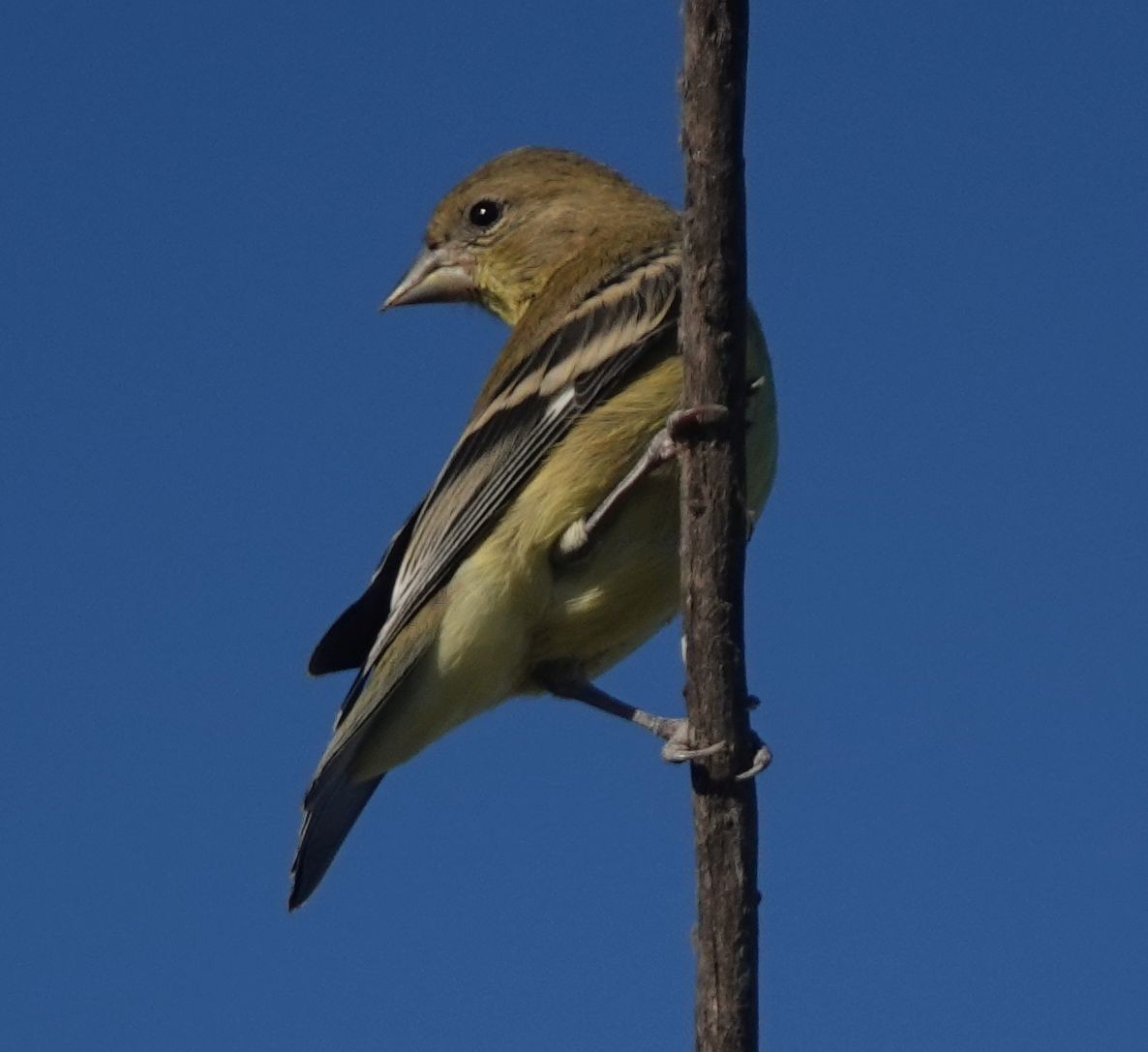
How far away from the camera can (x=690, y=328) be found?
15.5 feet

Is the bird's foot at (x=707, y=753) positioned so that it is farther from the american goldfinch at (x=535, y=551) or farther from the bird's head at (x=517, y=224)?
the bird's head at (x=517, y=224)

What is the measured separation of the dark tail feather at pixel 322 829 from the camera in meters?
6.99

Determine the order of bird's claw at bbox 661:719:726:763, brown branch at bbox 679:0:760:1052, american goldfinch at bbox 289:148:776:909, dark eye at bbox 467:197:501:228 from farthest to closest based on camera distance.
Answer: dark eye at bbox 467:197:501:228, american goldfinch at bbox 289:148:776:909, bird's claw at bbox 661:719:726:763, brown branch at bbox 679:0:760:1052

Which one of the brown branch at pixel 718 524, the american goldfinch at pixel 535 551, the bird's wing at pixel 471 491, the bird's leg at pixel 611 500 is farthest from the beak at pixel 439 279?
the brown branch at pixel 718 524

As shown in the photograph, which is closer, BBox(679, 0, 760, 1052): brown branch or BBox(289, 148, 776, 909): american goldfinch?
BBox(679, 0, 760, 1052): brown branch

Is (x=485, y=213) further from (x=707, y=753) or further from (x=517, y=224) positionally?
(x=707, y=753)

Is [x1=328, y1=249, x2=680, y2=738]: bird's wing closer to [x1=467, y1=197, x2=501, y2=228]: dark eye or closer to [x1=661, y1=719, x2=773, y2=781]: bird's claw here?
[x1=661, y1=719, x2=773, y2=781]: bird's claw

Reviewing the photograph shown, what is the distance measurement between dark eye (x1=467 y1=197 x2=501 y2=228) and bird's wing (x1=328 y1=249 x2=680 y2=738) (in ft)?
6.46

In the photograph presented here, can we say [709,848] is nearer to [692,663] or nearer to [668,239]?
[692,663]

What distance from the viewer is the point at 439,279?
31.1 feet

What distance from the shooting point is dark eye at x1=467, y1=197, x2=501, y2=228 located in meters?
9.34

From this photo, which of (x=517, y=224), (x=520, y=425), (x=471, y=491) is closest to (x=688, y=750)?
(x=471, y=491)

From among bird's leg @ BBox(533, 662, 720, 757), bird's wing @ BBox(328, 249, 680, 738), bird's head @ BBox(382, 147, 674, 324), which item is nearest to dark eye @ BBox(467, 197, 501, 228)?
bird's head @ BBox(382, 147, 674, 324)

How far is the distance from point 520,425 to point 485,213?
2587 mm
